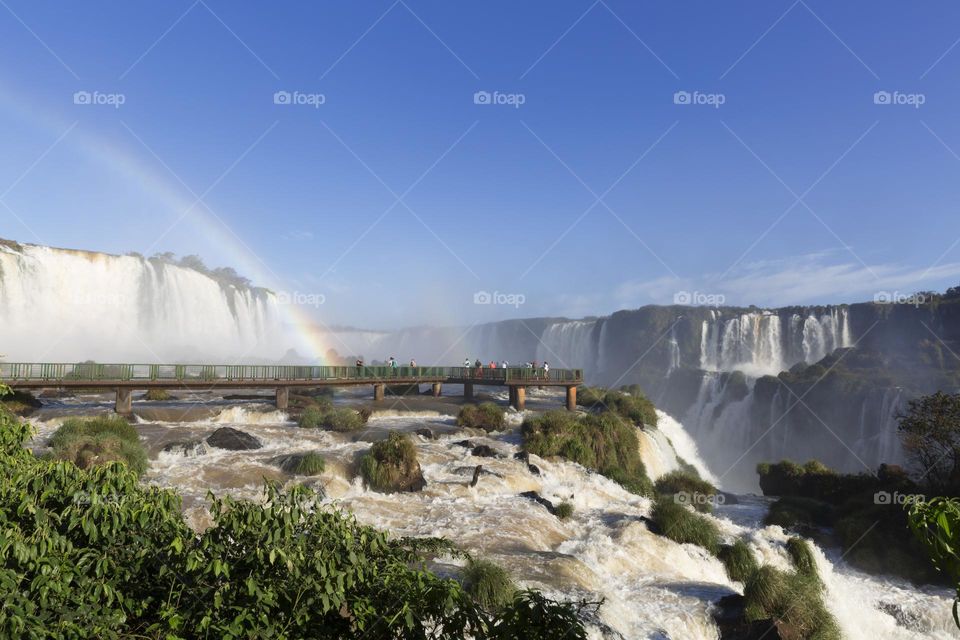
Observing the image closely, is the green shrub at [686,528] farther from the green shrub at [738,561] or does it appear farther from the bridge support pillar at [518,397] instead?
the bridge support pillar at [518,397]

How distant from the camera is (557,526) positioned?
16.0 m

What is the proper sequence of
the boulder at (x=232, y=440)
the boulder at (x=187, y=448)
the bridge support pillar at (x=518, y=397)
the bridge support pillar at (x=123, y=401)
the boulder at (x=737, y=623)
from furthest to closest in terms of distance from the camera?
the bridge support pillar at (x=518, y=397), the bridge support pillar at (x=123, y=401), the boulder at (x=232, y=440), the boulder at (x=187, y=448), the boulder at (x=737, y=623)

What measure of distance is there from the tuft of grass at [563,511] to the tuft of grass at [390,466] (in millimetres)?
4686

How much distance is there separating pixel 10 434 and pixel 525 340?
401 ft

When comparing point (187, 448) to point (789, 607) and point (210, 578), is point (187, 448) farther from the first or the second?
point (789, 607)

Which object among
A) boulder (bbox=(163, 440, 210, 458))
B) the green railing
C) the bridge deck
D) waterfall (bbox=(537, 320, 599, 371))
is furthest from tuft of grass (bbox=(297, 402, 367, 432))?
waterfall (bbox=(537, 320, 599, 371))

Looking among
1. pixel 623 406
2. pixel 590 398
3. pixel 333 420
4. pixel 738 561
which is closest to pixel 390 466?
pixel 333 420

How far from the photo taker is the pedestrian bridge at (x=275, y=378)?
84.7ft

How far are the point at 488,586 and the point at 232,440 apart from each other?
14.4m

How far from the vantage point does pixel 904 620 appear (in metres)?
14.0

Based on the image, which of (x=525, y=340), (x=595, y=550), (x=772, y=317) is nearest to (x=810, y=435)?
(x=772, y=317)

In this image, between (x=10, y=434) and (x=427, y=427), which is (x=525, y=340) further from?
(x=10, y=434)

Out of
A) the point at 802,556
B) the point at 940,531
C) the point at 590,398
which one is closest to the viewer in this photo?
the point at 940,531

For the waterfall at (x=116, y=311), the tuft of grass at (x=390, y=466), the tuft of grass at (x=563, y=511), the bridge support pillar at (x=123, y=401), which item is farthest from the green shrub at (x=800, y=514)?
the waterfall at (x=116, y=311)
